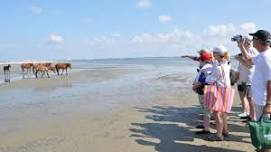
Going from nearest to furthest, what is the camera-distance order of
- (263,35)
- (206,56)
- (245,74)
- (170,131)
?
(263,35) → (206,56) → (170,131) → (245,74)

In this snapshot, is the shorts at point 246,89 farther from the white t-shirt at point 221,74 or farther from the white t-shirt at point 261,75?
the white t-shirt at point 261,75

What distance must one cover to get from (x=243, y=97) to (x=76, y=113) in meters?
4.09

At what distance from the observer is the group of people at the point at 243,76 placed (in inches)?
206

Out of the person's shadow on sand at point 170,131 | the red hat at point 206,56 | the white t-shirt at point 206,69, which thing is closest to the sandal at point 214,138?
the person's shadow on sand at point 170,131

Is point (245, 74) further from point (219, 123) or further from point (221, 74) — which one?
point (219, 123)

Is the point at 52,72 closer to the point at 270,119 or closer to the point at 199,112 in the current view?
the point at 199,112

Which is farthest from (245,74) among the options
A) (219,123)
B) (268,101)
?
(268,101)

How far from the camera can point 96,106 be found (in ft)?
37.3

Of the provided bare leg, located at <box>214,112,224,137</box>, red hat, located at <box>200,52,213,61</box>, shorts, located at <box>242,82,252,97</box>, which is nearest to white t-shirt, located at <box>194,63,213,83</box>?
red hat, located at <box>200,52,213,61</box>

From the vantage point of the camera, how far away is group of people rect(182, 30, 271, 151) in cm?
523

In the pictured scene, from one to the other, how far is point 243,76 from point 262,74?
321 cm

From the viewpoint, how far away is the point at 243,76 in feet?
27.6

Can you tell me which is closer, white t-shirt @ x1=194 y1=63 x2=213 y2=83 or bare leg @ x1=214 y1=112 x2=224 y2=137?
bare leg @ x1=214 y1=112 x2=224 y2=137

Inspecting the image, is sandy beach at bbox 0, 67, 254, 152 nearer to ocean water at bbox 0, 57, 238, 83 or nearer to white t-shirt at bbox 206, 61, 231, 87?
white t-shirt at bbox 206, 61, 231, 87
